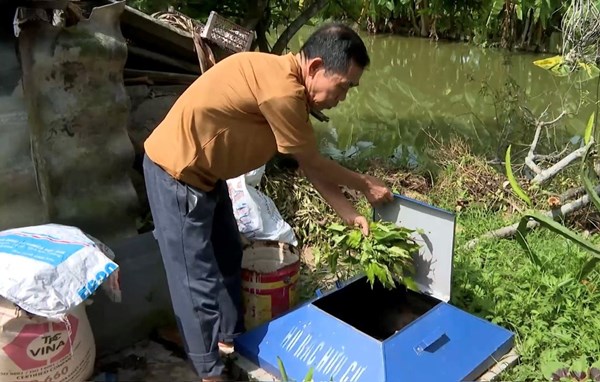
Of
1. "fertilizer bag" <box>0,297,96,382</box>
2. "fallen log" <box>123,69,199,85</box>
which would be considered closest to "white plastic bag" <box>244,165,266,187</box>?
"fallen log" <box>123,69,199,85</box>

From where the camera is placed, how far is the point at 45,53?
9.07 feet

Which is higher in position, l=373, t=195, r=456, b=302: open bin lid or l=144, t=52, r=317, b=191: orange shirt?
l=144, t=52, r=317, b=191: orange shirt

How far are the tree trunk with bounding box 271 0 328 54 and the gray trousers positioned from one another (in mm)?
2621

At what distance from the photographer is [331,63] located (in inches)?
89.6

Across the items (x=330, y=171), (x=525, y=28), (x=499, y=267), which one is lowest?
(x=499, y=267)

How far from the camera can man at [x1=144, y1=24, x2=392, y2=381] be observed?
2299mm

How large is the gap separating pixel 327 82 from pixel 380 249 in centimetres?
75

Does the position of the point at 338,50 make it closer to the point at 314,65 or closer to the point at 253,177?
the point at 314,65

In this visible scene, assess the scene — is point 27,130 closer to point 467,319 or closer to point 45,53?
point 45,53

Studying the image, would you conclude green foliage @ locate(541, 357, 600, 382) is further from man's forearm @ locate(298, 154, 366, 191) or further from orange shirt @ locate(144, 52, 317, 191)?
orange shirt @ locate(144, 52, 317, 191)

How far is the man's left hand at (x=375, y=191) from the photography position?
263cm

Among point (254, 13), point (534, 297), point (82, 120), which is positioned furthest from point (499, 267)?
point (254, 13)

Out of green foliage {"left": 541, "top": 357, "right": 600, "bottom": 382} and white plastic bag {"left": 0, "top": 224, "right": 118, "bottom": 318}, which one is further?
green foliage {"left": 541, "top": 357, "right": 600, "bottom": 382}

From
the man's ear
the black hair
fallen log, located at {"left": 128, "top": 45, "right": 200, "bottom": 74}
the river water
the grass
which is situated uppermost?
the black hair
